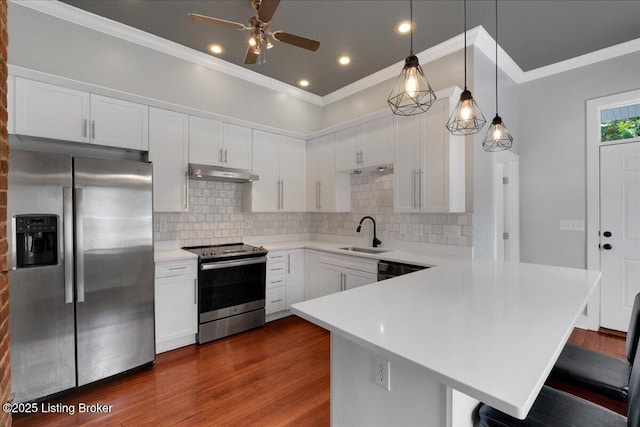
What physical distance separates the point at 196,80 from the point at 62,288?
2.56 m

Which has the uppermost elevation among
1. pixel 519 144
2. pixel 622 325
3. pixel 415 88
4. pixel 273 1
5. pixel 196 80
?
pixel 196 80

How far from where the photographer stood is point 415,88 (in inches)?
60.0

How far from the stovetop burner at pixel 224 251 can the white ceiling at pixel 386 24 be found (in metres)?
2.25

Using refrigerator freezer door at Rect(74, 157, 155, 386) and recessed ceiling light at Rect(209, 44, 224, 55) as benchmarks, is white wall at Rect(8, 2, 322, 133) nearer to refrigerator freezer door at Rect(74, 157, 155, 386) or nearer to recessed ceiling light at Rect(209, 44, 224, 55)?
recessed ceiling light at Rect(209, 44, 224, 55)

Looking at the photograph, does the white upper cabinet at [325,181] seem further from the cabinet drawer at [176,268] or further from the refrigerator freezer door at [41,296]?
the refrigerator freezer door at [41,296]

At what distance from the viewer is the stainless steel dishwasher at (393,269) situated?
9.37 feet

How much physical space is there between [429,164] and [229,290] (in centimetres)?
250

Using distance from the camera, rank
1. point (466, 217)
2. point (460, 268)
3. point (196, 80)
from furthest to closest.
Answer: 1. point (196, 80)
2. point (466, 217)
3. point (460, 268)

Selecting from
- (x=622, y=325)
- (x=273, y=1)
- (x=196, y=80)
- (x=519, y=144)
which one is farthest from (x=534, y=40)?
(x=196, y=80)

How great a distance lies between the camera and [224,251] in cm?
336

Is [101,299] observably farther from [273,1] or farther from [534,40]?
[534,40]

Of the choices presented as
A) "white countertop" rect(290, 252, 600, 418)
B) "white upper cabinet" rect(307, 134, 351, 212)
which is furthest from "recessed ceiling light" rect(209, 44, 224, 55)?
"white countertop" rect(290, 252, 600, 418)

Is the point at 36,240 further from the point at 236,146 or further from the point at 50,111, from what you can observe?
the point at 236,146

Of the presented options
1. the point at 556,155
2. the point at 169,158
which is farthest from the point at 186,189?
the point at 556,155
